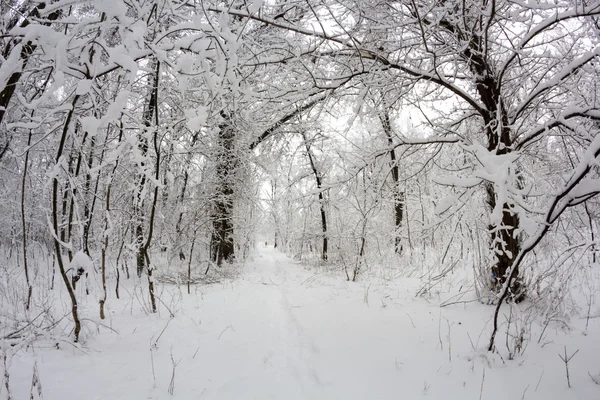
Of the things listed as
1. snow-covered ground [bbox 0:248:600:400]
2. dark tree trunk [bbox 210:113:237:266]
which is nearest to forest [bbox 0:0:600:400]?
snow-covered ground [bbox 0:248:600:400]

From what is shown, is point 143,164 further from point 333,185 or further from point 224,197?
point 333,185

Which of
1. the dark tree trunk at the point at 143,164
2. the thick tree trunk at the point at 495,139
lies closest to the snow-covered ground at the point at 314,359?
the thick tree trunk at the point at 495,139

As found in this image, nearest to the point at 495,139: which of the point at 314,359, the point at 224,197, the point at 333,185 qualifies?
the point at 333,185

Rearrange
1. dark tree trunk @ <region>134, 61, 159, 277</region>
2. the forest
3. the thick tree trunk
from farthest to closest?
1. the thick tree trunk
2. dark tree trunk @ <region>134, 61, 159, 277</region>
3. the forest

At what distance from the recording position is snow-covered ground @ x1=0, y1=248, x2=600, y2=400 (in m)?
1.86

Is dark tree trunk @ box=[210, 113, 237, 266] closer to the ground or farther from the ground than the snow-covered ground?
farther from the ground

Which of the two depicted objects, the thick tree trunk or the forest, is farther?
the thick tree trunk

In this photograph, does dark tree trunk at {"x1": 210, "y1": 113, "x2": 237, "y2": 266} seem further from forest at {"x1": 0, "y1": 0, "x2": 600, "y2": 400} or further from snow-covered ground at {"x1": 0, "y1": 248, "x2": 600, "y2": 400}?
snow-covered ground at {"x1": 0, "y1": 248, "x2": 600, "y2": 400}

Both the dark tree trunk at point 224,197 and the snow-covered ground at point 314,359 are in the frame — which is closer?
the snow-covered ground at point 314,359

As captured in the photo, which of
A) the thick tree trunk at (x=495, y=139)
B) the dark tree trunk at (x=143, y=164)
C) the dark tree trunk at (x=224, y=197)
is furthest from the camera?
the dark tree trunk at (x=224, y=197)

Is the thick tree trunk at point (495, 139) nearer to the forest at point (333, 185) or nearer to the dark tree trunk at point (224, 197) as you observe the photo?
the forest at point (333, 185)

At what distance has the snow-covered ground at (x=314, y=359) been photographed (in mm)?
1859

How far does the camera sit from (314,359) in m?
2.40

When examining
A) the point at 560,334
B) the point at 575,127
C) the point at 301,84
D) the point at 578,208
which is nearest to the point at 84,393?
the point at 301,84
